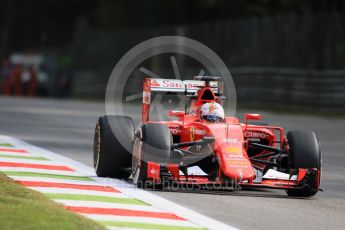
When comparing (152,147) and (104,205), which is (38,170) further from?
(104,205)

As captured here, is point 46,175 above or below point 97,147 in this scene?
below

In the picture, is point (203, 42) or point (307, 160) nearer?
point (307, 160)

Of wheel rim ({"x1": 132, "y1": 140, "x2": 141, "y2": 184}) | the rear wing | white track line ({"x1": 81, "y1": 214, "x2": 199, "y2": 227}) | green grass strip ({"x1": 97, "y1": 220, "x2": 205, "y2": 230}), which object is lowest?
green grass strip ({"x1": 97, "y1": 220, "x2": 205, "y2": 230})

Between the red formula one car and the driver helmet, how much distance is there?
5 cm

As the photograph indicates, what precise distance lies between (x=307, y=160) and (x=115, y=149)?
2.30 m

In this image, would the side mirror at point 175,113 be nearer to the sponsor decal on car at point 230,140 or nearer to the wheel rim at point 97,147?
the wheel rim at point 97,147

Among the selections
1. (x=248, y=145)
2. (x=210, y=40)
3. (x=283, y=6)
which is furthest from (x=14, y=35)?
(x=248, y=145)

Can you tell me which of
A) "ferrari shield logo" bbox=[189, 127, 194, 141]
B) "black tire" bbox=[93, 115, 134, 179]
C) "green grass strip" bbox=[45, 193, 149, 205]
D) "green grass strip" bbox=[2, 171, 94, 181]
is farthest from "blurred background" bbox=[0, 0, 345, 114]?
"green grass strip" bbox=[45, 193, 149, 205]

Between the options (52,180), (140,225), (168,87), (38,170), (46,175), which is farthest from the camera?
(168,87)

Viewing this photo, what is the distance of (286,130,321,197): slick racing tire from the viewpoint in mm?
12148

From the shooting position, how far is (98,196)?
36.5 feet

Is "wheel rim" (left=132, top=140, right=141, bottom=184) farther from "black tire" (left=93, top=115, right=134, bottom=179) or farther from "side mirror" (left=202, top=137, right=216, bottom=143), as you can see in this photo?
"side mirror" (left=202, top=137, right=216, bottom=143)

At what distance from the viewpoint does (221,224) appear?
9.84 metres

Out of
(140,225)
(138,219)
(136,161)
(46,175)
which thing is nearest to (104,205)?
(138,219)
